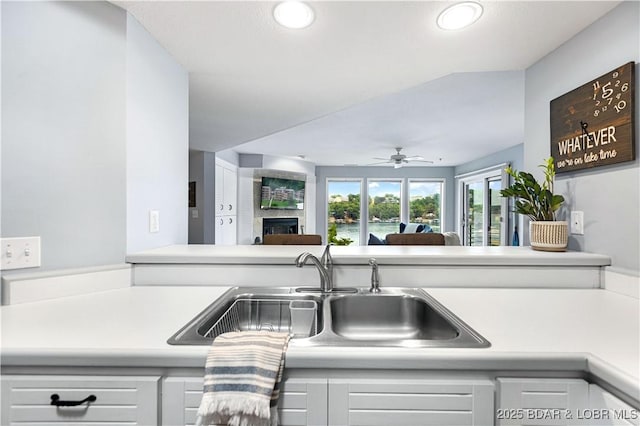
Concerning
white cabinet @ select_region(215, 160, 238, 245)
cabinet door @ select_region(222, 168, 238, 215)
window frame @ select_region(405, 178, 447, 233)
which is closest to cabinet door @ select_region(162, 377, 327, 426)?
white cabinet @ select_region(215, 160, 238, 245)

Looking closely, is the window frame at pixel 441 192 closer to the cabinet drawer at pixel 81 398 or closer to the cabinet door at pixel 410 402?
the cabinet door at pixel 410 402

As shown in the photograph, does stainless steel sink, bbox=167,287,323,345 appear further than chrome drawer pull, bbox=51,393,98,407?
Yes

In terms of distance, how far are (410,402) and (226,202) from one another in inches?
200

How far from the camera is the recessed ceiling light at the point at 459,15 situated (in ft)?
4.39

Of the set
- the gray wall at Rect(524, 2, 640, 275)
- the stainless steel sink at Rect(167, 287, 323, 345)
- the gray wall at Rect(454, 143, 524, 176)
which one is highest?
the gray wall at Rect(454, 143, 524, 176)

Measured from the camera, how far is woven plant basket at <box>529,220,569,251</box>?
1.48m

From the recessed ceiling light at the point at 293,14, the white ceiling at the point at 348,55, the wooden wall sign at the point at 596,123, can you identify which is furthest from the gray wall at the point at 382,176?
the recessed ceiling light at the point at 293,14

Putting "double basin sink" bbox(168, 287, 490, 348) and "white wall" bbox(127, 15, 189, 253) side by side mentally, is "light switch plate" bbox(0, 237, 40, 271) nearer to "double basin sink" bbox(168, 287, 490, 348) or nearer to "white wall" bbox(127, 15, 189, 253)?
"white wall" bbox(127, 15, 189, 253)

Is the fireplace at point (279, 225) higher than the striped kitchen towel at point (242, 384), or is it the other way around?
the fireplace at point (279, 225)

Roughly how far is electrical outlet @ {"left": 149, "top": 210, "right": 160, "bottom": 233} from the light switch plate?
0.45 metres

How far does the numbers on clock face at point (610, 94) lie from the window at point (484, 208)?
4220mm

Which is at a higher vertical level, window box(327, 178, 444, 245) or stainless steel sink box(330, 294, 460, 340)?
window box(327, 178, 444, 245)

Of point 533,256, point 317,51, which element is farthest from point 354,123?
point 533,256

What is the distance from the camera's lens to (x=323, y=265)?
1345mm
